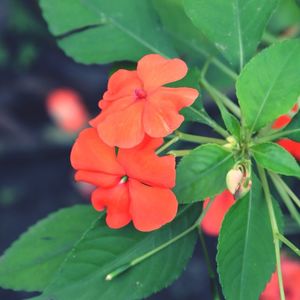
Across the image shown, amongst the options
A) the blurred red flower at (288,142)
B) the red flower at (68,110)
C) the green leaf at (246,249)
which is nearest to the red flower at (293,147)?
the blurred red flower at (288,142)

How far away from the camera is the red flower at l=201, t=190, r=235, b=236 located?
1.46 metres

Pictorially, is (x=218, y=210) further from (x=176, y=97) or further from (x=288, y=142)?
(x=176, y=97)

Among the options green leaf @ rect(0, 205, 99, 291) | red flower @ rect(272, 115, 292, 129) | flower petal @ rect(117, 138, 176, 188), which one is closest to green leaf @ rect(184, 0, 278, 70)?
red flower @ rect(272, 115, 292, 129)

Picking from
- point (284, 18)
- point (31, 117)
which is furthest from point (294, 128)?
point (31, 117)

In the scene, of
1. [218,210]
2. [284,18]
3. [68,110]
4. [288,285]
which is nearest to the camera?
[218,210]

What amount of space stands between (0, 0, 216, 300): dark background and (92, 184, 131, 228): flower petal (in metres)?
1.85

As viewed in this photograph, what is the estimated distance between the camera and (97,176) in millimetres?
1163

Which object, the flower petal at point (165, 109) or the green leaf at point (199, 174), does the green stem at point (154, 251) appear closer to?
the green leaf at point (199, 174)

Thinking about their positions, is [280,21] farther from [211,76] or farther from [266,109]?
[266,109]

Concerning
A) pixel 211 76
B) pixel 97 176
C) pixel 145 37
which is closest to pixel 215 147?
pixel 97 176

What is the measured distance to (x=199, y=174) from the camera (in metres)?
1.14

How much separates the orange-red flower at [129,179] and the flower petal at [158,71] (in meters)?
0.12

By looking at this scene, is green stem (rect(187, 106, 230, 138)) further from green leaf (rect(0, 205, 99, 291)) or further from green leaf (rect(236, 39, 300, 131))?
green leaf (rect(0, 205, 99, 291))

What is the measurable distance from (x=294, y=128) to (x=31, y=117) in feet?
7.12
